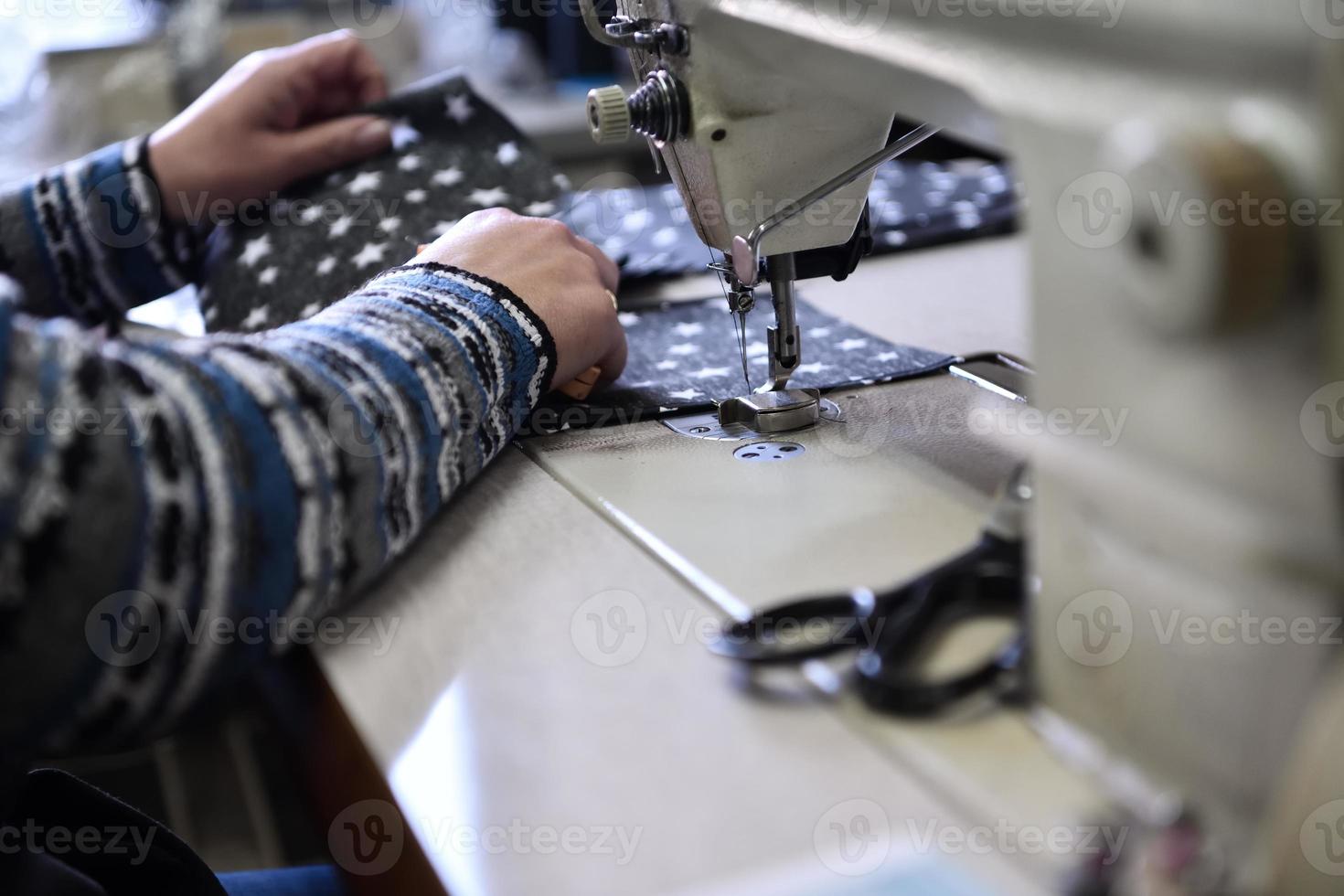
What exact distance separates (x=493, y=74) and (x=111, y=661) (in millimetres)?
2214

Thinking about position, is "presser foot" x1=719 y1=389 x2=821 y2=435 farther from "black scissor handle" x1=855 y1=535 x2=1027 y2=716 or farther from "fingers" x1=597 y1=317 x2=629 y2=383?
"black scissor handle" x1=855 y1=535 x2=1027 y2=716

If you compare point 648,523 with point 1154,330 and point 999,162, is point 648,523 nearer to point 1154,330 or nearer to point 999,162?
point 1154,330

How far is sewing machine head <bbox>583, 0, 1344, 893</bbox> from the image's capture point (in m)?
0.34

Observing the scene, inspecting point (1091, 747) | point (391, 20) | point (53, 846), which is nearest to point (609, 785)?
point (1091, 747)

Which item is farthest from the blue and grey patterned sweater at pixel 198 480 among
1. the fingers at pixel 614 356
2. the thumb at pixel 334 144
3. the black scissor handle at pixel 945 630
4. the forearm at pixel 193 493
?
the thumb at pixel 334 144

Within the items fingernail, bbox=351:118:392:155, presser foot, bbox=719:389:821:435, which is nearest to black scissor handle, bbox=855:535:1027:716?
presser foot, bbox=719:389:821:435

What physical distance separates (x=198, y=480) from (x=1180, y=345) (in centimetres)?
36

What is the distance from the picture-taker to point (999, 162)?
5.17ft

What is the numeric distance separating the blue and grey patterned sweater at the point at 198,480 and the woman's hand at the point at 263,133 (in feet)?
1.24

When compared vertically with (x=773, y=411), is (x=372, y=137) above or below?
above

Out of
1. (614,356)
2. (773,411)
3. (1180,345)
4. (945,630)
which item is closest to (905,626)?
(945,630)

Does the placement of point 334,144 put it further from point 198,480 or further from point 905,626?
point 905,626

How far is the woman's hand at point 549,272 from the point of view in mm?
742

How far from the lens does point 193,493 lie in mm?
485
